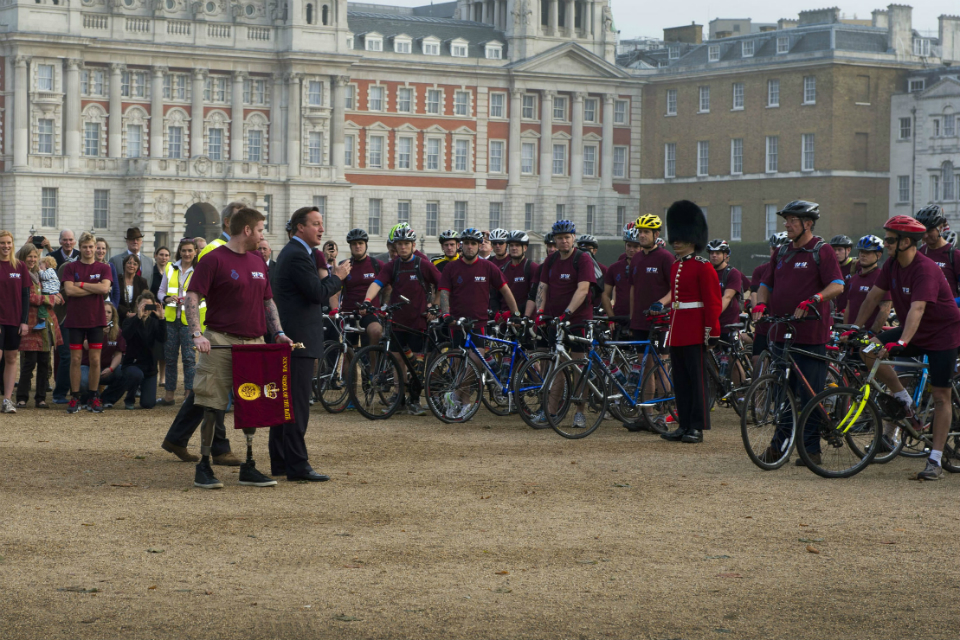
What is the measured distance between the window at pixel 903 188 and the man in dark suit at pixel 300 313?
68.0 m

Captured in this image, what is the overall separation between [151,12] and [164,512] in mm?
71739

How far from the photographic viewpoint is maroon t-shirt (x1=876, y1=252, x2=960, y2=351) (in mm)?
10992

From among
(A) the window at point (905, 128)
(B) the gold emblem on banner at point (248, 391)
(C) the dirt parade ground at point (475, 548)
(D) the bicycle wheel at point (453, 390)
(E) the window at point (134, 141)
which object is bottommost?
(C) the dirt parade ground at point (475, 548)

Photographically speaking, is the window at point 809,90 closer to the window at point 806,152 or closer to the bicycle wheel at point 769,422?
the window at point 806,152

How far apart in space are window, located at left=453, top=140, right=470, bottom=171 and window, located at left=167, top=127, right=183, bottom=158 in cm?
1605

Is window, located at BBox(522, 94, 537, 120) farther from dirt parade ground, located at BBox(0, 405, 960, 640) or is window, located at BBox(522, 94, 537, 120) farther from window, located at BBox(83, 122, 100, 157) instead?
dirt parade ground, located at BBox(0, 405, 960, 640)

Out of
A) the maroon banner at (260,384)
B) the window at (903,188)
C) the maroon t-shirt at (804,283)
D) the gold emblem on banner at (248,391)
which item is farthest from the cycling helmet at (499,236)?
the window at (903,188)

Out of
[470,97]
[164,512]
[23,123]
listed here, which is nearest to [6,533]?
[164,512]

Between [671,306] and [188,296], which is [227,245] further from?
[671,306]

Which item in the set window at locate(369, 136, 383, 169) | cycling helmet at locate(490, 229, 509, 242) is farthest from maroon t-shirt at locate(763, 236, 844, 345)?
window at locate(369, 136, 383, 169)

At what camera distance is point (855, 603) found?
7.11 m

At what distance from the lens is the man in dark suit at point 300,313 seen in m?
10.8

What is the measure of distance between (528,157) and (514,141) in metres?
1.72

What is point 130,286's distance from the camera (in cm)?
1780
